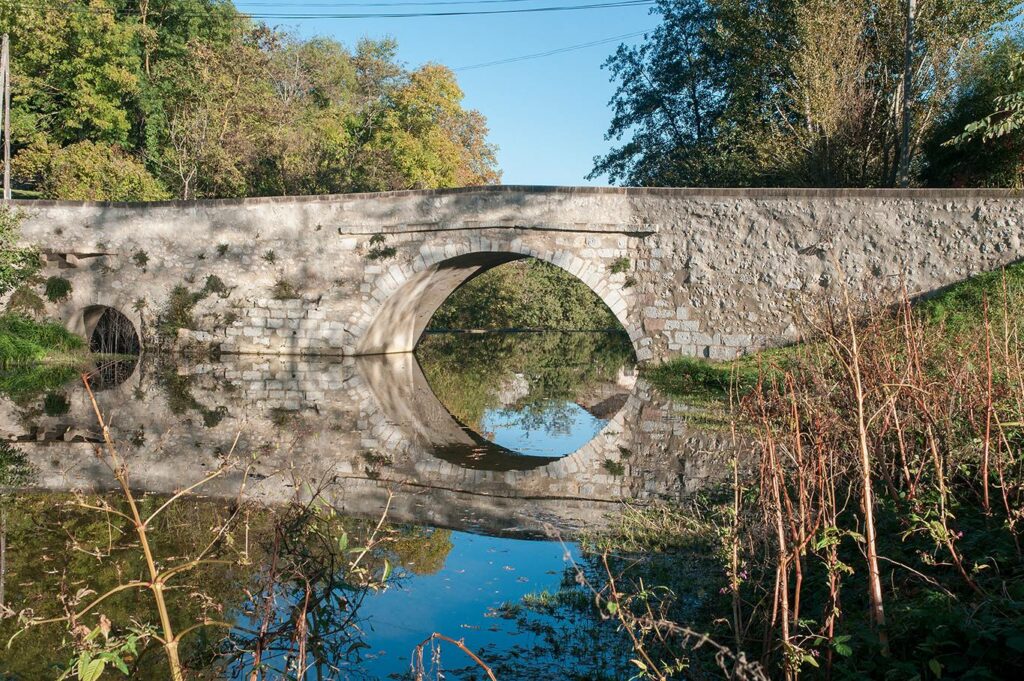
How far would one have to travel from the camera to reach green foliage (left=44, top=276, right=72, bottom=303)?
699 inches

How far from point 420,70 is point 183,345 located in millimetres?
17768

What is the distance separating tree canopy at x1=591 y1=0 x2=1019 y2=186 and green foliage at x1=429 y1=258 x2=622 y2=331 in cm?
835

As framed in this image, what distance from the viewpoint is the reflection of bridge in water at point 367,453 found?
648 cm

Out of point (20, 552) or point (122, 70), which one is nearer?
point (20, 552)

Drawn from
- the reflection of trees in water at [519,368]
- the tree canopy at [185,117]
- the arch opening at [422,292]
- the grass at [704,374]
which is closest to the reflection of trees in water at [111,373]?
the arch opening at [422,292]

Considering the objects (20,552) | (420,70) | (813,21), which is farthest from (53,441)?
(420,70)

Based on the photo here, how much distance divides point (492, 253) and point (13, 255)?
877cm

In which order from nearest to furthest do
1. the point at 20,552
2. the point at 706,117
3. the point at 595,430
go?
the point at 20,552, the point at 595,430, the point at 706,117

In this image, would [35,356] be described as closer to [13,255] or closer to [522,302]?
[13,255]

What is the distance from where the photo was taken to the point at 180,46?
1230 inches

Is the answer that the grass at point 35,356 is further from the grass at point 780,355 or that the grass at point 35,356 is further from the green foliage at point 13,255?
the grass at point 780,355

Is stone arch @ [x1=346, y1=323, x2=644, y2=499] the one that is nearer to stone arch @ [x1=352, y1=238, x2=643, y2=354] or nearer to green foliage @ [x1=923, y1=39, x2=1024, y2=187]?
stone arch @ [x1=352, y1=238, x2=643, y2=354]

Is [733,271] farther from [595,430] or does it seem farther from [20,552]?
[20,552]

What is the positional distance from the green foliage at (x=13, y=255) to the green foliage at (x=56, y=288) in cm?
35
